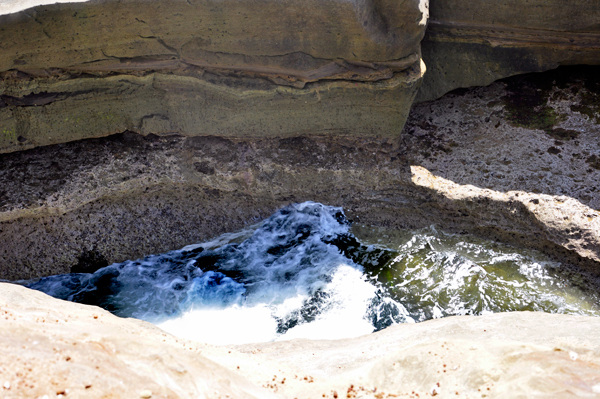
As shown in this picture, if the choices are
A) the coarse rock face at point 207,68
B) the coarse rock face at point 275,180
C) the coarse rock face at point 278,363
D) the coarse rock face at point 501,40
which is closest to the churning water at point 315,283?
the coarse rock face at point 275,180

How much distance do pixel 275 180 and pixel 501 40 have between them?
2416 millimetres

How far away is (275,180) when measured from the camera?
14.1ft

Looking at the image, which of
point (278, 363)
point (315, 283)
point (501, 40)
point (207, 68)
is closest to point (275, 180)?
point (315, 283)

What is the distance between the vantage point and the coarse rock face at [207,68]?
352 cm

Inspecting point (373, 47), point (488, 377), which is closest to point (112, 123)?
point (373, 47)

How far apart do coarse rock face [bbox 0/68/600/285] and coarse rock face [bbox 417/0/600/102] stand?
33 centimetres

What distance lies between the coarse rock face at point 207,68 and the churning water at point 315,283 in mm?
982

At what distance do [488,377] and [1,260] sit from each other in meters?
4.00

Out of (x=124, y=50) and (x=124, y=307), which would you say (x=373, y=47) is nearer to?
(x=124, y=50)

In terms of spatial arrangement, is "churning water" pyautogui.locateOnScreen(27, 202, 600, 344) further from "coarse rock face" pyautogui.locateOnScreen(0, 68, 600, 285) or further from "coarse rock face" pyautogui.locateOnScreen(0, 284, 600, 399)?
"coarse rock face" pyautogui.locateOnScreen(0, 284, 600, 399)

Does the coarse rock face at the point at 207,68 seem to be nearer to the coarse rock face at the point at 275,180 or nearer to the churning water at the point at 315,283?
the coarse rock face at the point at 275,180

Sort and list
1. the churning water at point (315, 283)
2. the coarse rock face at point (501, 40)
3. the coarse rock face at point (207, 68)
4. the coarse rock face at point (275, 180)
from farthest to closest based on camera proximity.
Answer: the coarse rock face at point (501, 40) < the coarse rock face at point (275, 180) < the churning water at point (315, 283) < the coarse rock face at point (207, 68)

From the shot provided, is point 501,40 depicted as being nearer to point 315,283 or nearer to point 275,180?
point 275,180

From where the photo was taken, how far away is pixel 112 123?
13.8ft
